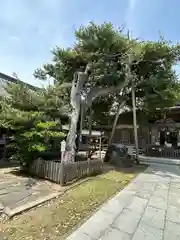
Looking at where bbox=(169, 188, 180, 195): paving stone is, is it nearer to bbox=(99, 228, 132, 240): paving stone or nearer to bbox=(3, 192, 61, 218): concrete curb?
bbox=(99, 228, 132, 240): paving stone

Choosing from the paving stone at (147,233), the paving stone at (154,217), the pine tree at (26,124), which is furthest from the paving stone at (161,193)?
the pine tree at (26,124)

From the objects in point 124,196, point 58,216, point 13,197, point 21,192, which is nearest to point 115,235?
point 58,216

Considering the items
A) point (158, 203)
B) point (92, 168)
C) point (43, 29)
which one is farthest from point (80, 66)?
point (158, 203)

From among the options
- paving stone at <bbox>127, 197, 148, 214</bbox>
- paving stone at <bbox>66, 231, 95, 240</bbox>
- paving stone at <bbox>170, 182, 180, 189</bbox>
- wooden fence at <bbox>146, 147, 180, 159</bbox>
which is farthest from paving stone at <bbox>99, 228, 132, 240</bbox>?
wooden fence at <bbox>146, 147, 180, 159</bbox>

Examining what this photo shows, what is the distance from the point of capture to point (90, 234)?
4.01 meters

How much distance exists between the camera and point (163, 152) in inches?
725

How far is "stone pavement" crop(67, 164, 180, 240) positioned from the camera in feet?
13.4

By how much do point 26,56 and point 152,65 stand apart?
932cm

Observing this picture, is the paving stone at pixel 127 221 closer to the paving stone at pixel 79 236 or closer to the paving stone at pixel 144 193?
the paving stone at pixel 79 236

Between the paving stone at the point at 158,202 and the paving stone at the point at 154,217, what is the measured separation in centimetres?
31

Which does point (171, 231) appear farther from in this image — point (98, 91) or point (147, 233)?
point (98, 91)

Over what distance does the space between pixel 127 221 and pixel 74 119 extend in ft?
23.1

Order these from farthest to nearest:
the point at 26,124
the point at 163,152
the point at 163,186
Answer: the point at 163,152 → the point at 26,124 → the point at 163,186

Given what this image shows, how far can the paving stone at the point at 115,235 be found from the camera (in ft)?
12.9
